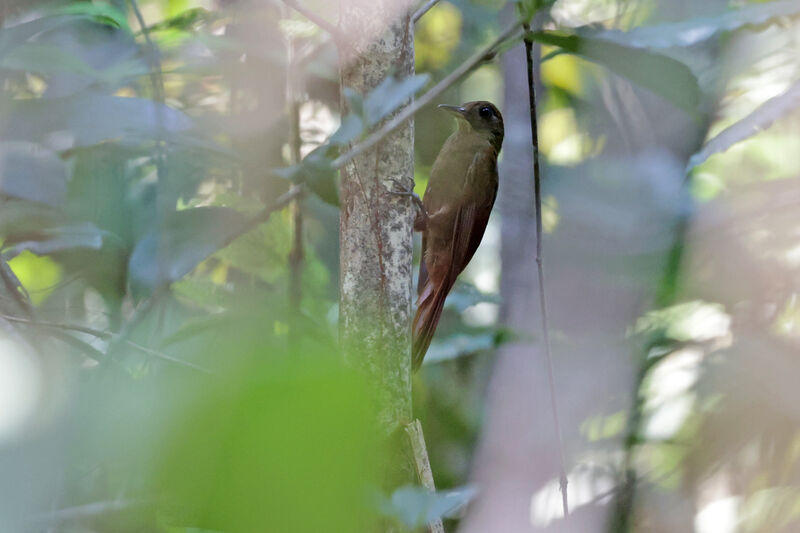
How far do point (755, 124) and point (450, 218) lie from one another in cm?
34

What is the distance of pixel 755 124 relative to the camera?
745 millimetres

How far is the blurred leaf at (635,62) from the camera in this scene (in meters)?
0.40

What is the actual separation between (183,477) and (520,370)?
3.66ft

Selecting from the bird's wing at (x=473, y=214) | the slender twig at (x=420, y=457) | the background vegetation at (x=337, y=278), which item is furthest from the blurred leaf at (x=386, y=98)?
the bird's wing at (x=473, y=214)

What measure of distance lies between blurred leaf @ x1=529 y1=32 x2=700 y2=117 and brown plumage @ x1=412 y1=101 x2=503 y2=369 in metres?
0.31

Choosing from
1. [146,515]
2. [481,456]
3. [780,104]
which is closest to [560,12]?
[780,104]

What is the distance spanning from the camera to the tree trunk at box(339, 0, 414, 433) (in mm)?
547

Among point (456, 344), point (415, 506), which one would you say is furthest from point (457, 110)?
point (415, 506)

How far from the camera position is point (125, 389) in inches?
7.2

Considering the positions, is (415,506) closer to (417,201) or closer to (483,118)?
(417,201)

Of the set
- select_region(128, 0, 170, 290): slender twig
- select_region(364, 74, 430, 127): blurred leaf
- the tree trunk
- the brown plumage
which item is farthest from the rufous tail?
select_region(364, 74, 430, 127): blurred leaf

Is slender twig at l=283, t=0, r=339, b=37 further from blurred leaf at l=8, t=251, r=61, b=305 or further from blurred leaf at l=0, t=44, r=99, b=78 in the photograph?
blurred leaf at l=8, t=251, r=61, b=305

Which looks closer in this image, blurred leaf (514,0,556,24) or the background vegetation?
the background vegetation

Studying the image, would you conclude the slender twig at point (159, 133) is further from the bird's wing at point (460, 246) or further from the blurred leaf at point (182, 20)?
the bird's wing at point (460, 246)
